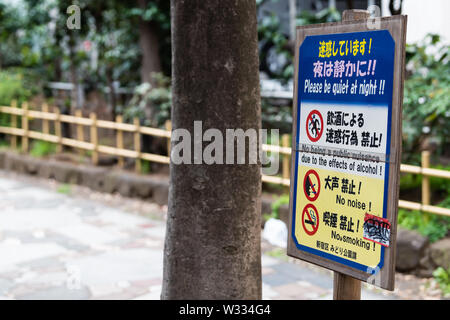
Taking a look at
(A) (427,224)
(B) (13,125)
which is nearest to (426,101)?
(A) (427,224)

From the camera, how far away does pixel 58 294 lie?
5.26 m

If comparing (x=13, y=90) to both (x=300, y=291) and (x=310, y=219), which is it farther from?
(x=310, y=219)

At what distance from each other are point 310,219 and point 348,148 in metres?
0.51

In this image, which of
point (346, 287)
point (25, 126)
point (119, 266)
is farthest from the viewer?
point (25, 126)

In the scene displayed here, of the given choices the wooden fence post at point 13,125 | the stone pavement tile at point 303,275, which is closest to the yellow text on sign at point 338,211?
the stone pavement tile at point 303,275

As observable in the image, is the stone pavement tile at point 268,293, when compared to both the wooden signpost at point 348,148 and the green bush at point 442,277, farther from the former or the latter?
the wooden signpost at point 348,148

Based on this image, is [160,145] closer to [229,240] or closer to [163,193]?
[163,193]

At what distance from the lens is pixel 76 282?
557 centimetres

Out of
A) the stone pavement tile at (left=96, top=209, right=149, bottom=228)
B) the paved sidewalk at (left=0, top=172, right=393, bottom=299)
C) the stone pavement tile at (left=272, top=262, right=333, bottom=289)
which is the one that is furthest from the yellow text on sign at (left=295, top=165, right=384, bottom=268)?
the stone pavement tile at (left=96, top=209, right=149, bottom=228)

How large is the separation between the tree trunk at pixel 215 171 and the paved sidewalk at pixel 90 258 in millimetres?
1884

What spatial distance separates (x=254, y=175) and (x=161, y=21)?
7563mm

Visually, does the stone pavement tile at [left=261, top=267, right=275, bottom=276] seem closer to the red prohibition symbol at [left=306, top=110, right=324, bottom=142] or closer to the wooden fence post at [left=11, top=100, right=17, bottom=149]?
the red prohibition symbol at [left=306, top=110, right=324, bottom=142]

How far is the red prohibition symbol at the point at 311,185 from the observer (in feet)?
10.8
